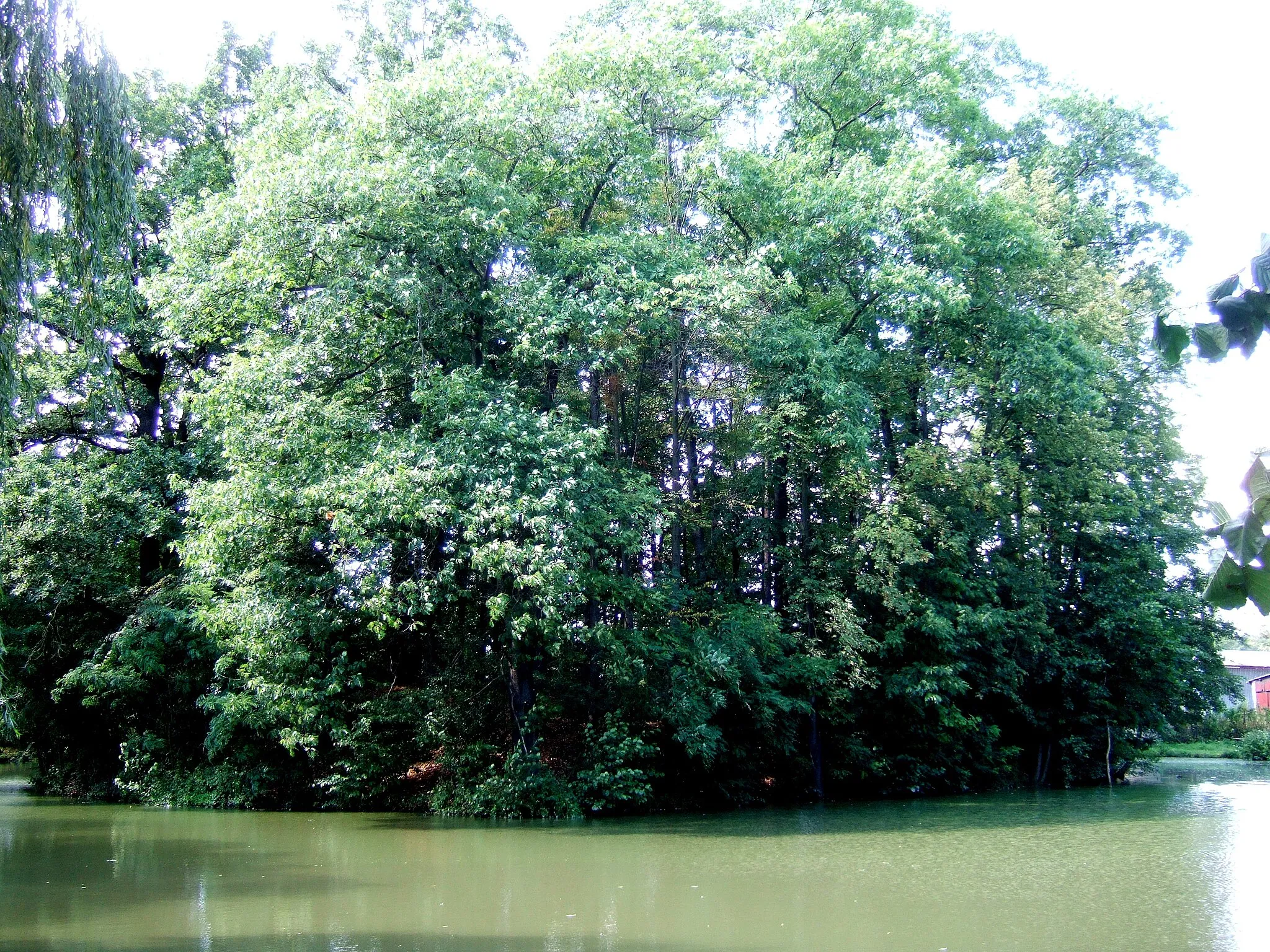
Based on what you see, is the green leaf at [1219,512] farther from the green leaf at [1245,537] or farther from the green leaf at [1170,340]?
the green leaf at [1170,340]

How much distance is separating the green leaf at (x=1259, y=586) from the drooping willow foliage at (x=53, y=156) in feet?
26.0

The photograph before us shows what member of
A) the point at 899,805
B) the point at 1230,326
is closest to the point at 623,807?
the point at 899,805

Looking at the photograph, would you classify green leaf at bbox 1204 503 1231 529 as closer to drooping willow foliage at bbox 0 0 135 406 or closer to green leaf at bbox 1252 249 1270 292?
green leaf at bbox 1252 249 1270 292

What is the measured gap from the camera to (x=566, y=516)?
45.2ft

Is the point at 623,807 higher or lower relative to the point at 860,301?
lower

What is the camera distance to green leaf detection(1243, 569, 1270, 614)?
1.64m

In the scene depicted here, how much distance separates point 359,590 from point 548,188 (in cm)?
680

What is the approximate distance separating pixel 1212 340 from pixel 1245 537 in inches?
13.7

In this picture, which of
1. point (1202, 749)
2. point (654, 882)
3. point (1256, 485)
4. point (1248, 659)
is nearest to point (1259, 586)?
point (1256, 485)

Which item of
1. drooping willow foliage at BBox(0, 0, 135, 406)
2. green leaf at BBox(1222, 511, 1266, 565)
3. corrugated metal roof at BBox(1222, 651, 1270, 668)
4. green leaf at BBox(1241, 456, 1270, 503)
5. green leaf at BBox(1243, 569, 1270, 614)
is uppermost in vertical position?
drooping willow foliage at BBox(0, 0, 135, 406)

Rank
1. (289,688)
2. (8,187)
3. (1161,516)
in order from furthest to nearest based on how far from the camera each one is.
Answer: (1161,516) → (289,688) → (8,187)

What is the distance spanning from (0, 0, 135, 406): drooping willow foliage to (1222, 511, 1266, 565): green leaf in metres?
7.91

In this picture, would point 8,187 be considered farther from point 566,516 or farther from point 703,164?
point 703,164

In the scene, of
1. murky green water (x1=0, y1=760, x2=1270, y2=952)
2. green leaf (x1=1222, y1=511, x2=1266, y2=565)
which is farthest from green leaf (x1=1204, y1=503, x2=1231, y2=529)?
murky green water (x1=0, y1=760, x2=1270, y2=952)
